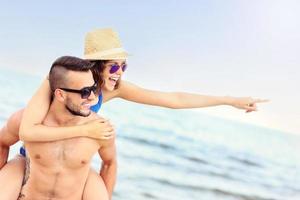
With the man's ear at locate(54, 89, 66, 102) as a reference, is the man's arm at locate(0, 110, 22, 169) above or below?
below

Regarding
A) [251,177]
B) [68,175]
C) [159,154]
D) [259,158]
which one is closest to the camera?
[68,175]

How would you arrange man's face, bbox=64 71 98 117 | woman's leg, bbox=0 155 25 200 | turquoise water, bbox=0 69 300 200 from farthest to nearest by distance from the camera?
turquoise water, bbox=0 69 300 200
woman's leg, bbox=0 155 25 200
man's face, bbox=64 71 98 117

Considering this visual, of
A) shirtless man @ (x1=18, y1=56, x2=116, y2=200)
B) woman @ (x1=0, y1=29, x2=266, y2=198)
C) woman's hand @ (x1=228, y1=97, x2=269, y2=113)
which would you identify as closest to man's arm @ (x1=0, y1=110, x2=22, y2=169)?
woman @ (x1=0, y1=29, x2=266, y2=198)

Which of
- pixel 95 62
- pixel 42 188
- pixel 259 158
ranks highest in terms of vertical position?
pixel 95 62

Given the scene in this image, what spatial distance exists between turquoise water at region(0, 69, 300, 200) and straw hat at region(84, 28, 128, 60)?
4822 millimetres

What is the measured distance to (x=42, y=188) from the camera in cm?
242

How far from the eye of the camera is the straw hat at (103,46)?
253 cm

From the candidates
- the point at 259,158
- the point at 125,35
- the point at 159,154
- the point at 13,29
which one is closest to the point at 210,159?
the point at 159,154

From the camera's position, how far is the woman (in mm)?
2312

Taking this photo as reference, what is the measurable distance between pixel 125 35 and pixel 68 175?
566 inches

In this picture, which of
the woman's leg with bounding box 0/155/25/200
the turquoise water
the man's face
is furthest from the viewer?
the turquoise water

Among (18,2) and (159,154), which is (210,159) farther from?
(18,2)

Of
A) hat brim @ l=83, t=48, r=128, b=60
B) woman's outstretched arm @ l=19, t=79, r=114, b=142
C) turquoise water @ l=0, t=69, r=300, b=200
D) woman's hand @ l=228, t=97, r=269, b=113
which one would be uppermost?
hat brim @ l=83, t=48, r=128, b=60

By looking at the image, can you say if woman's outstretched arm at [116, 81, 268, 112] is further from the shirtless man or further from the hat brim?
the shirtless man
